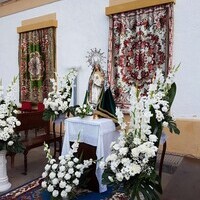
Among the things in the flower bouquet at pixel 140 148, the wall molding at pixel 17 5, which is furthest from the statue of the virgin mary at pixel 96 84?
the wall molding at pixel 17 5

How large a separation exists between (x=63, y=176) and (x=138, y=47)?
283cm

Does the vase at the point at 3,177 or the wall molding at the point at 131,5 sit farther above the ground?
the wall molding at the point at 131,5

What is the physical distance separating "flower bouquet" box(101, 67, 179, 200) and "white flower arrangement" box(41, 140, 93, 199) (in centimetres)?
63

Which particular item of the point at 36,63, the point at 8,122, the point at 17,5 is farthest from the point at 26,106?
the point at 8,122

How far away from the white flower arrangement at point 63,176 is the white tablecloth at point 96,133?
28cm

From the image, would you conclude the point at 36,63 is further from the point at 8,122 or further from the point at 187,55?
the point at 187,55

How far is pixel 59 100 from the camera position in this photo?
3.14m

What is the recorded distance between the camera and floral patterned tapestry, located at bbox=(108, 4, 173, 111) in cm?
399

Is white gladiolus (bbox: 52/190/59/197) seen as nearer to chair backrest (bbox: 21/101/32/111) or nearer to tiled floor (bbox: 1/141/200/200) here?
tiled floor (bbox: 1/141/200/200)

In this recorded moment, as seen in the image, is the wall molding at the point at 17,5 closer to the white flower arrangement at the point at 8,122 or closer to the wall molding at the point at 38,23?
the wall molding at the point at 38,23

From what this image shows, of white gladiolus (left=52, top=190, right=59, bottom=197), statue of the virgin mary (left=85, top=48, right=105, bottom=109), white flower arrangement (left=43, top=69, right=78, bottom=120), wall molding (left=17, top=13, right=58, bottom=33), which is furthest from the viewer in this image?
wall molding (left=17, top=13, right=58, bottom=33)

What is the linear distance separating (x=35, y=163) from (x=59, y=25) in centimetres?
318

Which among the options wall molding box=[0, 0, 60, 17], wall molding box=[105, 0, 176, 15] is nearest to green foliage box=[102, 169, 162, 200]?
wall molding box=[105, 0, 176, 15]

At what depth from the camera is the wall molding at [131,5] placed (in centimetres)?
397
